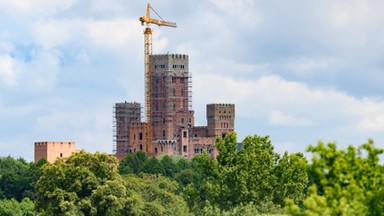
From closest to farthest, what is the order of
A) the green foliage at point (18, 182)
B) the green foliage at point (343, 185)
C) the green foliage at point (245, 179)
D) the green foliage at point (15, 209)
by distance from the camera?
the green foliage at point (343, 185)
the green foliage at point (245, 179)
the green foliage at point (15, 209)
the green foliage at point (18, 182)

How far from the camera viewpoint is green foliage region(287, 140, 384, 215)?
4078 centimetres

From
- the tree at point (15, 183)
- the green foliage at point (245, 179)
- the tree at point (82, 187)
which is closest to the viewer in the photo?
the tree at point (82, 187)

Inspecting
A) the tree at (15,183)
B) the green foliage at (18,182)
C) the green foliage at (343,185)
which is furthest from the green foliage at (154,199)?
the green foliage at (343,185)

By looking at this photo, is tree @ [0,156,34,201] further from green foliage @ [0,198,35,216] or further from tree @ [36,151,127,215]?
tree @ [36,151,127,215]

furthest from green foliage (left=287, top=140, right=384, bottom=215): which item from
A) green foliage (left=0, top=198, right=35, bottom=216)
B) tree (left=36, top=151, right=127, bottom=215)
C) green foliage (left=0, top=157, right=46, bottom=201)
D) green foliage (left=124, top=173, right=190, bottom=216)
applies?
green foliage (left=0, top=157, right=46, bottom=201)

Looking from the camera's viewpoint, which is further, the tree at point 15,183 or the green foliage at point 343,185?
the tree at point 15,183

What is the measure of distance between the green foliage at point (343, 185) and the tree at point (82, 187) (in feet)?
195

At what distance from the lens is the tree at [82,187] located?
103000mm

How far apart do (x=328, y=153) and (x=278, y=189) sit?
2786 inches

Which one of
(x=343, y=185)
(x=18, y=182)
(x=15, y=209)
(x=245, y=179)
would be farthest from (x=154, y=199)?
(x=343, y=185)

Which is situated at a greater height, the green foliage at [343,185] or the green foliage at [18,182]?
the green foliage at [18,182]

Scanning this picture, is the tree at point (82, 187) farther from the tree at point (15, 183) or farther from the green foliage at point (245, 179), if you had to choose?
the tree at point (15, 183)

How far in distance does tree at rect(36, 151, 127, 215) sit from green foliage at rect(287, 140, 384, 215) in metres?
59.4

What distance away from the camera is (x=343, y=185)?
1688 inches
